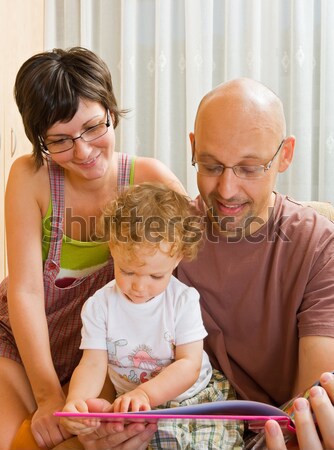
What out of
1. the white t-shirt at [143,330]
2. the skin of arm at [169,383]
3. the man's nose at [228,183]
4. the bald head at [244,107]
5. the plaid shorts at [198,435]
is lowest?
the plaid shorts at [198,435]

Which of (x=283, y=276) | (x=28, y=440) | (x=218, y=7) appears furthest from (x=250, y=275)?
(x=218, y=7)

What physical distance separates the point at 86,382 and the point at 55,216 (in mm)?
537

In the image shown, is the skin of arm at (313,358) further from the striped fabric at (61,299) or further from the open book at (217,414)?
the striped fabric at (61,299)

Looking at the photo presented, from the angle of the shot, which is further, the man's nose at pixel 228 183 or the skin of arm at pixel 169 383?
the man's nose at pixel 228 183

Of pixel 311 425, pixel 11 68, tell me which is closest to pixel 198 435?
pixel 311 425

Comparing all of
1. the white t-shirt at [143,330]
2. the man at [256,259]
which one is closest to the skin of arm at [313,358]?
the man at [256,259]

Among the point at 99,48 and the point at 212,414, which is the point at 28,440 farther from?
the point at 99,48

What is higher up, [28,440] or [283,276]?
[283,276]

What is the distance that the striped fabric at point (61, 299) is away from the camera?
1776 mm

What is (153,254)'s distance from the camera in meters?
1.34

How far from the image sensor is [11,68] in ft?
10.0

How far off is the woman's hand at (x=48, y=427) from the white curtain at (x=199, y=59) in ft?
6.73

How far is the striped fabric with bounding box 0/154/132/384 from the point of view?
1.78 metres

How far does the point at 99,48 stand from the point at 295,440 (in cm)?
279
